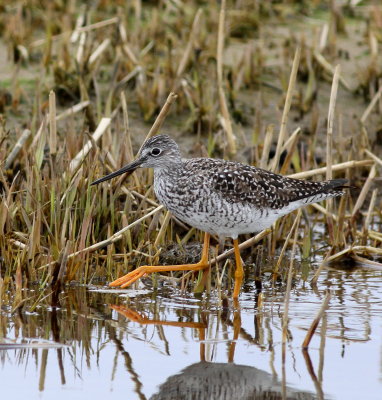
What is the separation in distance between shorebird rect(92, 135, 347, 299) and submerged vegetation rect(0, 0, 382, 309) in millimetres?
235

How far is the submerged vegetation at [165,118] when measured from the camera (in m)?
7.43

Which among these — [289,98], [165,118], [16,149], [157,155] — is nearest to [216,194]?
[157,155]

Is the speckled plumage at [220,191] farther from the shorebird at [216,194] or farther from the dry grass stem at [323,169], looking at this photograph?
the dry grass stem at [323,169]

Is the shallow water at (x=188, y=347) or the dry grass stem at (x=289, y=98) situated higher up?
the dry grass stem at (x=289, y=98)

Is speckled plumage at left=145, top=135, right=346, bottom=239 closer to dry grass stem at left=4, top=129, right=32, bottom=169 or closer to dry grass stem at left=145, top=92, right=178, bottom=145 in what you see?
dry grass stem at left=145, top=92, right=178, bottom=145

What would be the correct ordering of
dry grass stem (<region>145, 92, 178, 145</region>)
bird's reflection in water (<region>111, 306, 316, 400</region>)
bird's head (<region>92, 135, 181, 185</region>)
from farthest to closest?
1. dry grass stem (<region>145, 92, 178, 145</region>)
2. bird's head (<region>92, 135, 181, 185</region>)
3. bird's reflection in water (<region>111, 306, 316, 400</region>)

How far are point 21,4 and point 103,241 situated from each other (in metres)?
6.03

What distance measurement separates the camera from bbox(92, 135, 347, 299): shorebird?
7.13 meters

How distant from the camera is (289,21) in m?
13.4

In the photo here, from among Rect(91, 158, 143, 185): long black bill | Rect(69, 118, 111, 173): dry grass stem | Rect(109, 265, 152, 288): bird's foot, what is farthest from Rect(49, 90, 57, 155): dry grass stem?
Rect(109, 265, 152, 288): bird's foot

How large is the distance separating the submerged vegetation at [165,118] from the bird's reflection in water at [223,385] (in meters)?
1.43

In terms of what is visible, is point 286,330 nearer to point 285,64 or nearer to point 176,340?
point 176,340

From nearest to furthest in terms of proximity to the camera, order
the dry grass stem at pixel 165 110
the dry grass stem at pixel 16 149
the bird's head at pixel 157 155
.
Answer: the bird's head at pixel 157 155 < the dry grass stem at pixel 165 110 < the dry grass stem at pixel 16 149

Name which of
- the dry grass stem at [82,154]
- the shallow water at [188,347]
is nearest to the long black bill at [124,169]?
the dry grass stem at [82,154]
